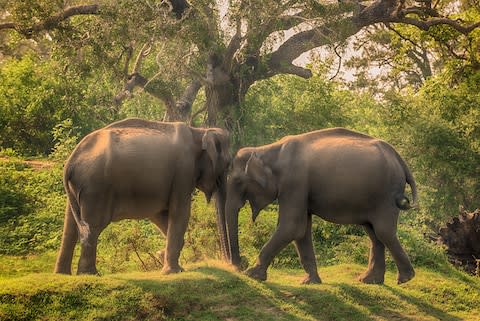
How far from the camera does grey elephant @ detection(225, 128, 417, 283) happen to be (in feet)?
32.1

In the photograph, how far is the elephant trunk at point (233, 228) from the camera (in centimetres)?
1002

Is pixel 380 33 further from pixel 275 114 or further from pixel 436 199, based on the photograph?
pixel 436 199

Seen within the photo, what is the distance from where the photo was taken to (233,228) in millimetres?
10023

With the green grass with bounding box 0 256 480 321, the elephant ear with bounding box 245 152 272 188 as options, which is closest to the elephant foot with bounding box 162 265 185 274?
the green grass with bounding box 0 256 480 321

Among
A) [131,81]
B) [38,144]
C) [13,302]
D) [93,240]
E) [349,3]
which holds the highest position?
[349,3]

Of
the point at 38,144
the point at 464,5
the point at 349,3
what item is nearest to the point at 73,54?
the point at 38,144

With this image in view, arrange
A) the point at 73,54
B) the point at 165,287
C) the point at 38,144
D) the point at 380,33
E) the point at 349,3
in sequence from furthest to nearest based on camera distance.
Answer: the point at 380,33
the point at 38,144
the point at 349,3
the point at 73,54
the point at 165,287

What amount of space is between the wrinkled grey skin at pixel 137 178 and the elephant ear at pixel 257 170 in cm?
39

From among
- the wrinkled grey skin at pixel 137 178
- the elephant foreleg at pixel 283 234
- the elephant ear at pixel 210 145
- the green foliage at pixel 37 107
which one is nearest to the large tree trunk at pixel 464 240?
the elephant foreleg at pixel 283 234

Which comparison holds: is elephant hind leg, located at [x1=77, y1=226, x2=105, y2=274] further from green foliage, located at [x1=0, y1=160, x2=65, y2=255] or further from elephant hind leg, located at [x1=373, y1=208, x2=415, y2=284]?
green foliage, located at [x1=0, y1=160, x2=65, y2=255]

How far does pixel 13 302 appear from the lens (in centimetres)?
796

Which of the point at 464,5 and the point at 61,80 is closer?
the point at 61,80

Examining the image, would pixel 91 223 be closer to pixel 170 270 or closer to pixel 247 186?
pixel 170 270

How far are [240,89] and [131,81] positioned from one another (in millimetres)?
3192
